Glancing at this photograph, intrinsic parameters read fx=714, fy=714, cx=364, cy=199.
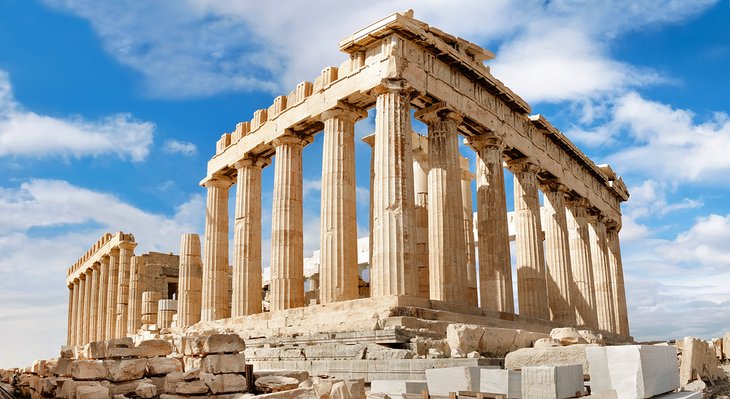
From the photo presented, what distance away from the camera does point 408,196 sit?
2122 centimetres

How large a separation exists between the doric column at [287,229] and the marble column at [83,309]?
29.3 meters

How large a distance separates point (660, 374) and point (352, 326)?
895 cm

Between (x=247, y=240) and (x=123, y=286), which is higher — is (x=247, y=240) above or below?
above

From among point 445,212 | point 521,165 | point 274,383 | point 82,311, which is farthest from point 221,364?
point 82,311

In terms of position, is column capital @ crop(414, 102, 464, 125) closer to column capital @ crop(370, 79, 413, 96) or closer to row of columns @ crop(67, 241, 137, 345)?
column capital @ crop(370, 79, 413, 96)

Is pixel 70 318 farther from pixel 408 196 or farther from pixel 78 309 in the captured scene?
pixel 408 196

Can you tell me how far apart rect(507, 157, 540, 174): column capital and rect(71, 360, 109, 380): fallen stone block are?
19.6m

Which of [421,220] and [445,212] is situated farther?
[421,220]

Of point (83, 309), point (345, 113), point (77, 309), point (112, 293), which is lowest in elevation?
point (83, 309)

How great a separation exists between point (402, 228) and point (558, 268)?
13.3m

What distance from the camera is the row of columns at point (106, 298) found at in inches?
1700

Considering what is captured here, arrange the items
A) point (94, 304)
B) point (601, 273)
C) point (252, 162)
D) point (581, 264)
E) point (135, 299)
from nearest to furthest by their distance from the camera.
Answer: point (252, 162) < point (581, 264) < point (601, 273) < point (135, 299) < point (94, 304)

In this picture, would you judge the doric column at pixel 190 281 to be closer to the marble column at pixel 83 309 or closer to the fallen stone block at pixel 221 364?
the fallen stone block at pixel 221 364

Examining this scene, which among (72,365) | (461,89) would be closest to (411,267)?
(461,89)
